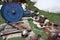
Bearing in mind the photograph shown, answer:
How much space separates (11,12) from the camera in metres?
1.24

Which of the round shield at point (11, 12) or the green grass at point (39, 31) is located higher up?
the round shield at point (11, 12)

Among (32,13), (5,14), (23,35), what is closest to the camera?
(23,35)

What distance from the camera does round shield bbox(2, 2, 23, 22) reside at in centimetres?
123

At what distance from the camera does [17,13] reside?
125 centimetres

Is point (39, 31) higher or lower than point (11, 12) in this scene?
lower

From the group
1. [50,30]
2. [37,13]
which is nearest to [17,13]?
[37,13]

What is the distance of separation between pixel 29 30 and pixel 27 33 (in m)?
0.03

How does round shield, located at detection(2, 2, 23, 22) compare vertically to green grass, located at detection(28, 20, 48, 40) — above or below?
above

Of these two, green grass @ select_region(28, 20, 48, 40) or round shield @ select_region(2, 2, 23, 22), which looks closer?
green grass @ select_region(28, 20, 48, 40)

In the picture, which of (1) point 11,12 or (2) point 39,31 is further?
(1) point 11,12

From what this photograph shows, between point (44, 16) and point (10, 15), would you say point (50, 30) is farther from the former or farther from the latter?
point (10, 15)

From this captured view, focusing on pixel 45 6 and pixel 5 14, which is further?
pixel 45 6

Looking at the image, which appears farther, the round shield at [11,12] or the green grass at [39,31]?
the round shield at [11,12]

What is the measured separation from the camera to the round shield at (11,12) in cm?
123
